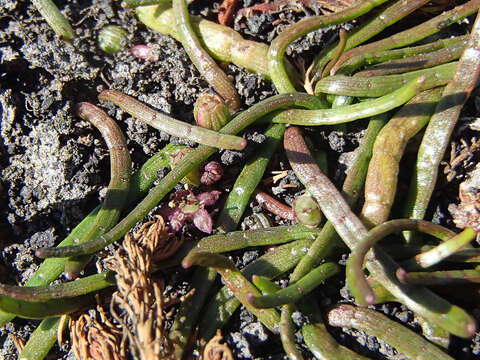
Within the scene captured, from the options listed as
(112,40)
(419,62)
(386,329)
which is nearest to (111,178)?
(112,40)

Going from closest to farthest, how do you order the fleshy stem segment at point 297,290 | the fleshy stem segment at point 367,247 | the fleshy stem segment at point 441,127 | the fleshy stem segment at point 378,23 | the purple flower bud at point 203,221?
the fleshy stem segment at point 367,247 → the fleshy stem segment at point 297,290 → the fleshy stem segment at point 441,127 → the purple flower bud at point 203,221 → the fleshy stem segment at point 378,23

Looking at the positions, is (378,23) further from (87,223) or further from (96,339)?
(96,339)

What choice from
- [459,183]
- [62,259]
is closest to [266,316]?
[62,259]

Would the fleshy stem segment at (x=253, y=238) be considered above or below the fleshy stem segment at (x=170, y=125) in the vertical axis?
below

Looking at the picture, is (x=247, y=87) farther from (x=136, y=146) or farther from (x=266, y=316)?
(x=266, y=316)

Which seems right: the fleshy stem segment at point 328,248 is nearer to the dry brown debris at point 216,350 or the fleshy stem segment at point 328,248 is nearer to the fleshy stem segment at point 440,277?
the dry brown debris at point 216,350

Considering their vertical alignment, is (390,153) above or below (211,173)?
below

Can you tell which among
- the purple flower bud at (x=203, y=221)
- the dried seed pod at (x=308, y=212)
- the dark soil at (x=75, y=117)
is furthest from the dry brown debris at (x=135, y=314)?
the dried seed pod at (x=308, y=212)
